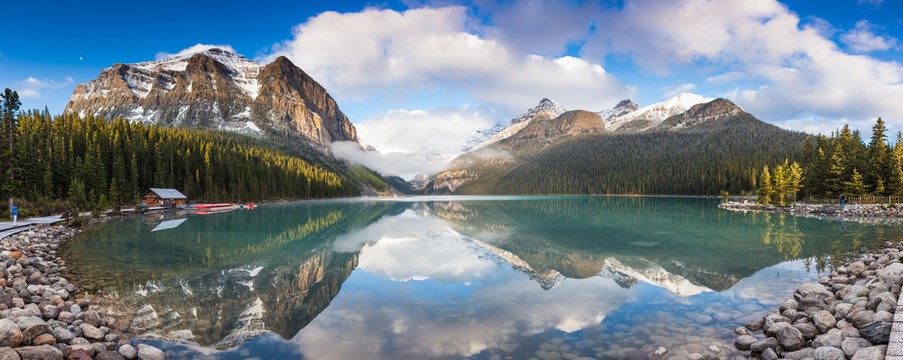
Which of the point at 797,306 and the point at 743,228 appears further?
the point at 743,228

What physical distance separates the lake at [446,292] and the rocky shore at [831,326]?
87cm

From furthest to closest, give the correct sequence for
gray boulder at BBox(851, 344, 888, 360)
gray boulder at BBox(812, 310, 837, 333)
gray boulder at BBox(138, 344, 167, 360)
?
gray boulder at BBox(812, 310, 837, 333) → gray boulder at BBox(138, 344, 167, 360) → gray boulder at BBox(851, 344, 888, 360)

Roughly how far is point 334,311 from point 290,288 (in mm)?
3888

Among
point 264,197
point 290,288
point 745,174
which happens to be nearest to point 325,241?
point 290,288

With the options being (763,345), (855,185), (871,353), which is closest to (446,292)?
(763,345)

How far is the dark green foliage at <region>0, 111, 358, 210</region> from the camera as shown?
183 ft

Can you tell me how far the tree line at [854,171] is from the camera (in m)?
56.2

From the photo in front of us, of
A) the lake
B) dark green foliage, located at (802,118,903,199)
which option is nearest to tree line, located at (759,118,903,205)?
dark green foliage, located at (802,118,903,199)

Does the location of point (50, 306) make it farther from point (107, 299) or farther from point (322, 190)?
point (322, 190)

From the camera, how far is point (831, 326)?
31.2 feet

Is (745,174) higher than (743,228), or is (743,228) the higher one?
(745,174)

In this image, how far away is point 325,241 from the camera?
1227 inches

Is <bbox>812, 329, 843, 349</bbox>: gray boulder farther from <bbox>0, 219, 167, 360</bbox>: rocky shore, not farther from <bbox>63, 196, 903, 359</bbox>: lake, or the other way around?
<bbox>0, 219, 167, 360</bbox>: rocky shore

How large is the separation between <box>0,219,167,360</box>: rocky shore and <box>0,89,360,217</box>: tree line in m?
37.6
